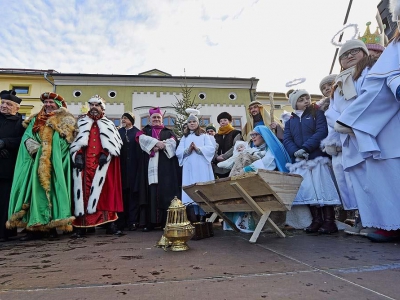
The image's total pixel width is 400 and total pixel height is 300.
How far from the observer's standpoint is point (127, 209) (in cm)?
494

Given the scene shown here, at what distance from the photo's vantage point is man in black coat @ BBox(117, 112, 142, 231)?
4.66m

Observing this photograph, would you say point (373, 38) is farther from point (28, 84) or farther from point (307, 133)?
point (28, 84)

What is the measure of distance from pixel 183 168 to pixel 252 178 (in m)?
2.20

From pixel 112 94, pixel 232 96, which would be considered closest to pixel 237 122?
pixel 232 96

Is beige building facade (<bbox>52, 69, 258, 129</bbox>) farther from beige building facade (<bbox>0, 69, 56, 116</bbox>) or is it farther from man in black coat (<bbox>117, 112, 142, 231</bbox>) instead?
man in black coat (<bbox>117, 112, 142, 231</bbox>)

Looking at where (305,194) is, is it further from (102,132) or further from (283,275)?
(102,132)

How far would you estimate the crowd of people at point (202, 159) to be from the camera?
275 cm

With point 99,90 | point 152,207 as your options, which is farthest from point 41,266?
point 99,90

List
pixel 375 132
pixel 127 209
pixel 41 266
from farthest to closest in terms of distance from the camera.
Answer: pixel 127 209
pixel 375 132
pixel 41 266

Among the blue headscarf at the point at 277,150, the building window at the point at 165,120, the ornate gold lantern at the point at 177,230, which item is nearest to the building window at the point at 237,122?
the building window at the point at 165,120

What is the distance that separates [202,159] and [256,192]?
6.27 feet

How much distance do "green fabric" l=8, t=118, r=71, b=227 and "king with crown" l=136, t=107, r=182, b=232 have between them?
3.70ft

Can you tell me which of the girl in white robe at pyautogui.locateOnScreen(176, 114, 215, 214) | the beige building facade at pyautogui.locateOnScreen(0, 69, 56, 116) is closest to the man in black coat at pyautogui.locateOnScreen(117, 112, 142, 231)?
the girl in white robe at pyautogui.locateOnScreen(176, 114, 215, 214)

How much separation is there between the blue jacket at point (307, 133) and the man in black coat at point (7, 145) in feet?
13.5
